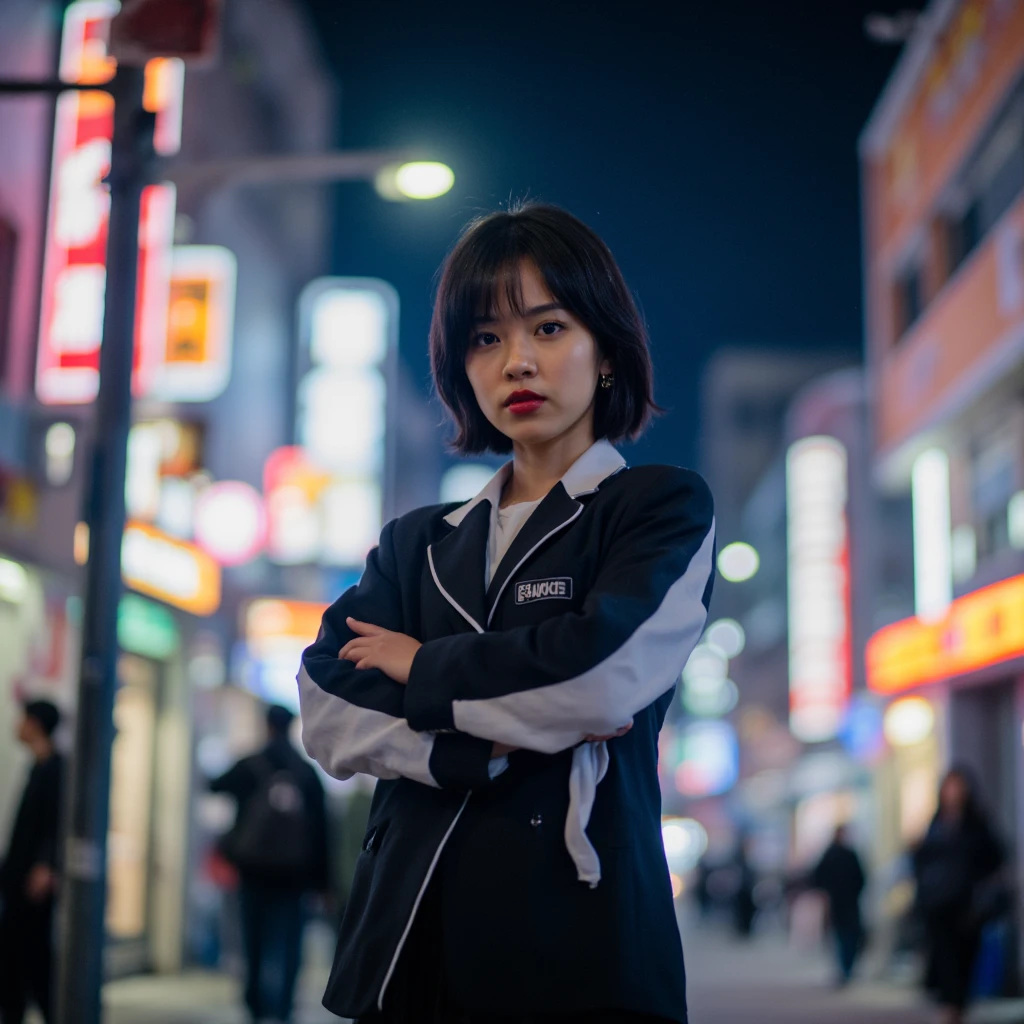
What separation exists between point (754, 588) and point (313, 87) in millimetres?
37872

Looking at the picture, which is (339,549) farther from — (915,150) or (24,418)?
(24,418)

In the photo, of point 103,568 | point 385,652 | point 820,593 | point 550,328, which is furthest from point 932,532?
point 385,652

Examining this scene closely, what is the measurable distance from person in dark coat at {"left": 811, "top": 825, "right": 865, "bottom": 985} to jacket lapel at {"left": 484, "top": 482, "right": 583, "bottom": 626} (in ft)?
48.3

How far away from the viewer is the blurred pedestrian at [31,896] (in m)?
7.39

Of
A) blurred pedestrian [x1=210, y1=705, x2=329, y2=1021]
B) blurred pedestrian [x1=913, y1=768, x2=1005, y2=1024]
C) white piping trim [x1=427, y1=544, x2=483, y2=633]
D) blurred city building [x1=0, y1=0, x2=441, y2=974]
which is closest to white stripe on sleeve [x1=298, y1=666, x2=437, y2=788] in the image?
white piping trim [x1=427, y1=544, x2=483, y2=633]

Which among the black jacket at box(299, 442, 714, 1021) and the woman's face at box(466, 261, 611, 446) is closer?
the black jacket at box(299, 442, 714, 1021)

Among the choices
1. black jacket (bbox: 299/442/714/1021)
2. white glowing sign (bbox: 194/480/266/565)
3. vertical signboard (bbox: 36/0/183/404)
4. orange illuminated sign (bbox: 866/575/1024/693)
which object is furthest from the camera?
white glowing sign (bbox: 194/480/266/565)

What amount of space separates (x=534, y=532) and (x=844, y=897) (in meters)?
14.8

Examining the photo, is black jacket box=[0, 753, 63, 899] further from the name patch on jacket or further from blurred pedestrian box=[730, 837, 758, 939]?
blurred pedestrian box=[730, 837, 758, 939]

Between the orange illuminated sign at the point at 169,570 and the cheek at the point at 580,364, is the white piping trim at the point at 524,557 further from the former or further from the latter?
the orange illuminated sign at the point at 169,570

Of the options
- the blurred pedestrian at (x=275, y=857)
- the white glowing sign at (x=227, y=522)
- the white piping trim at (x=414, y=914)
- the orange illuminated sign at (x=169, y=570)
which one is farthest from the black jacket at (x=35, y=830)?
the white glowing sign at (x=227, y=522)

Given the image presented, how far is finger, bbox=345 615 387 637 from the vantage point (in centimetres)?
227

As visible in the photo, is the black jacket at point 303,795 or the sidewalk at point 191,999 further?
the sidewalk at point 191,999

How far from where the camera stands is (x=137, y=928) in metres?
13.4
